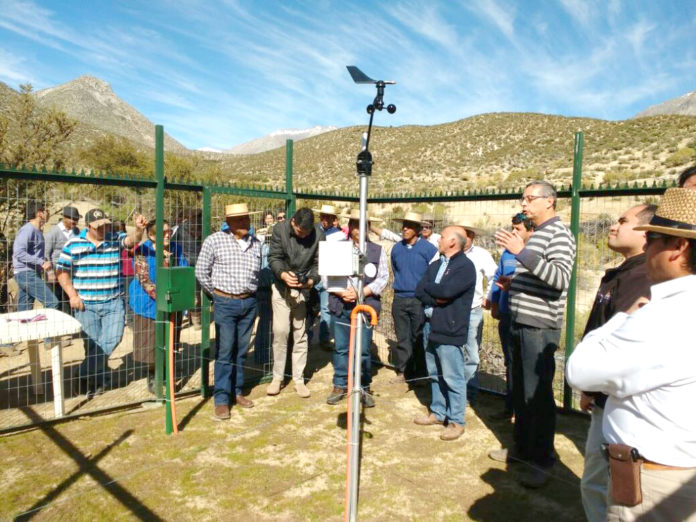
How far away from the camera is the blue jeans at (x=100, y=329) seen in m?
5.21

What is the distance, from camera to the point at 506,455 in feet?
13.4

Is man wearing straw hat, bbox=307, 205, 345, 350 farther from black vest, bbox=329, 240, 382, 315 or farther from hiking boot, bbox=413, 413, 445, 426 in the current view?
hiking boot, bbox=413, 413, 445, 426

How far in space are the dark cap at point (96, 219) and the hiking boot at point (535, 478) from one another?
4759 millimetres

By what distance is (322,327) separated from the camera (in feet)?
26.2

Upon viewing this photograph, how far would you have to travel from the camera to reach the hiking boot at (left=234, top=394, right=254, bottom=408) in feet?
→ 16.9

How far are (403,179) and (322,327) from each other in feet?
100

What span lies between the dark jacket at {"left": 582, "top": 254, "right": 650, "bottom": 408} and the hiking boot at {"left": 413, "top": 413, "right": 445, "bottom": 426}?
216cm

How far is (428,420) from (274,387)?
182 centimetres

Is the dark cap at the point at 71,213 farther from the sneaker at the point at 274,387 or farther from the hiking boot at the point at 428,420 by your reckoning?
the hiking boot at the point at 428,420

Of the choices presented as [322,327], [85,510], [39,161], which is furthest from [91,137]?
[85,510]

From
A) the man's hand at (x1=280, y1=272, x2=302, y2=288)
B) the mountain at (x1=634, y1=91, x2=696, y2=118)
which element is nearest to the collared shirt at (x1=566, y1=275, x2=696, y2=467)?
the man's hand at (x1=280, y1=272, x2=302, y2=288)

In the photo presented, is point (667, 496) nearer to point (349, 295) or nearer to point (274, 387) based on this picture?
point (349, 295)

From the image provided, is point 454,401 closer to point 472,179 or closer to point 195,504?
point 195,504

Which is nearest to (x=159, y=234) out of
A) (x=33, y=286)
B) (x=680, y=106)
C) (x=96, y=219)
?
(x=96, y=219)
